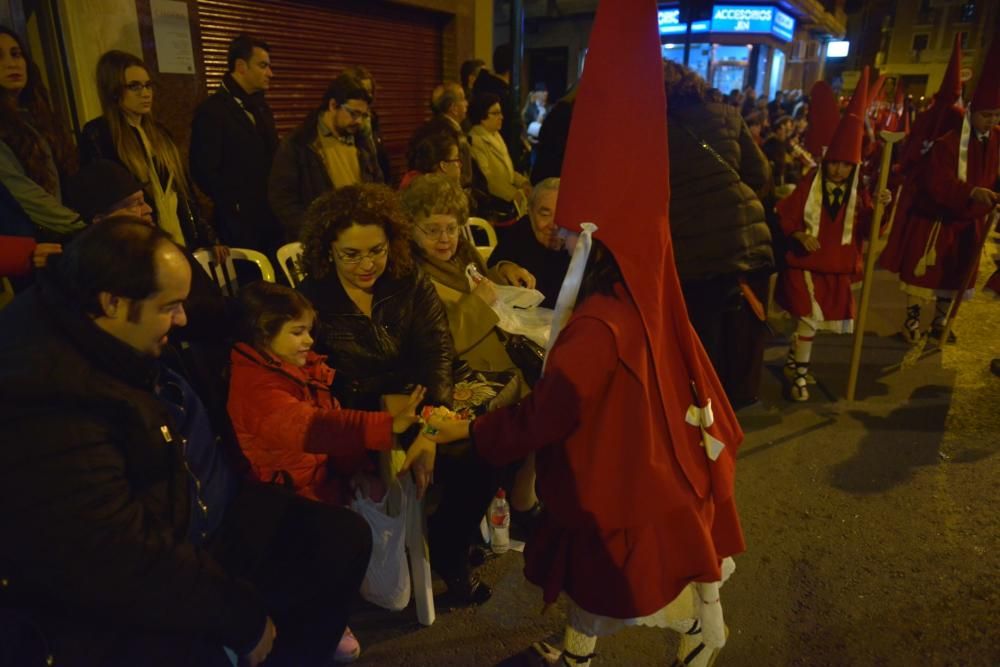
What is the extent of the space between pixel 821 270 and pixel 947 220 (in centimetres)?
164

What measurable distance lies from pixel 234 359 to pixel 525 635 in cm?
150

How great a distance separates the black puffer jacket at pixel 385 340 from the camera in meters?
2.49

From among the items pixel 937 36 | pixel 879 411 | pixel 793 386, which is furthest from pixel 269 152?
pixel 937 36

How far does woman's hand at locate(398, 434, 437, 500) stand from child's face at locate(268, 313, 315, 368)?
1.56ft

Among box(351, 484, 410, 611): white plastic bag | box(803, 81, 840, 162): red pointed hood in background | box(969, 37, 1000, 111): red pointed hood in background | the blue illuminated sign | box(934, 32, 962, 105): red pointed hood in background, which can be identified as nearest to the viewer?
box(351, 484, 410, 611): white plastic bag

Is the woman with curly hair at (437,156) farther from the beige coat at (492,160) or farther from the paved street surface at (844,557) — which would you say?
the paved street surface at (844,557)

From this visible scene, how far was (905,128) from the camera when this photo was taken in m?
10.4

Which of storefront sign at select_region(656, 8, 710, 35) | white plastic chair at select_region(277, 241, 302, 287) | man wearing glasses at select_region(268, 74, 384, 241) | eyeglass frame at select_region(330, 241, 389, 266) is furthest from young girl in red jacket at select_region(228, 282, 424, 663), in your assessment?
storefront sign at select_region(656, 8, 710, 35)

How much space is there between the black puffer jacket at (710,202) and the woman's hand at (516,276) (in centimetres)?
77

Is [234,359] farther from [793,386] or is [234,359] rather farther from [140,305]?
[793,386]

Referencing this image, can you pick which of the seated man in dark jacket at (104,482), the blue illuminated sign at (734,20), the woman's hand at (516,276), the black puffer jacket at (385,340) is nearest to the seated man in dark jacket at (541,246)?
the woman's hand at (516,276)

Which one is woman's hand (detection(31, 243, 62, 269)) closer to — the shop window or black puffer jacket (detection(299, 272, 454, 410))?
black puffer jacket (detection(299, 272, 454, 410))

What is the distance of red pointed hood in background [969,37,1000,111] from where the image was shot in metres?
4.54

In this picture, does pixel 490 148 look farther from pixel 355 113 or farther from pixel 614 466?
pixel 614 466
